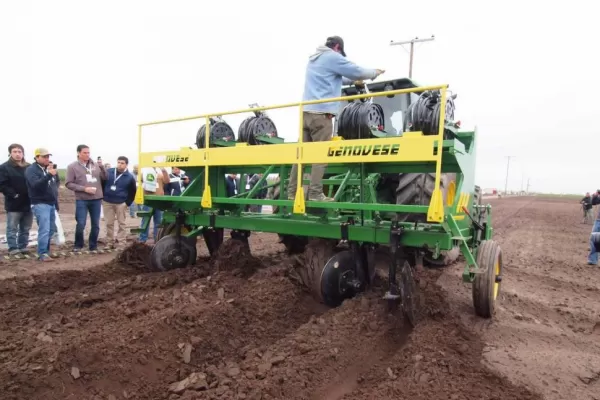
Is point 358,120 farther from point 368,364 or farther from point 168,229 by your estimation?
point 168,229

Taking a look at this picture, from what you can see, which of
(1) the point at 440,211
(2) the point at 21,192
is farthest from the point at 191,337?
(2) the point at 21,192

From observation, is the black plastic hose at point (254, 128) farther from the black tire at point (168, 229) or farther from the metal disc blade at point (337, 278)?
the metal disc blade at point (337, 278)

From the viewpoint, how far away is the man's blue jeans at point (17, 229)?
776 centimetres

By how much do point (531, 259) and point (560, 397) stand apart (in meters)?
6.38

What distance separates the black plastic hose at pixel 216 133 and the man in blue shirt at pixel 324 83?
4.83 feet

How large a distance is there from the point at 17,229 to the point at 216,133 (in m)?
4.52

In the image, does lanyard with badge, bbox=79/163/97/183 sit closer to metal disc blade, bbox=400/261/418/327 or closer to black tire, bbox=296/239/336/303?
black tire, bbox=296/239/336/303

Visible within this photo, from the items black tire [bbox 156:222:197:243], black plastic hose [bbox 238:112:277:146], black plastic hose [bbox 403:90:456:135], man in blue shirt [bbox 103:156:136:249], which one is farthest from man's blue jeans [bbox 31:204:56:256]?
black plastic hose [bbox 403:90:456:135]

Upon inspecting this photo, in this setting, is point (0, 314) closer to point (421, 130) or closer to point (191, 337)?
point (191, 337)

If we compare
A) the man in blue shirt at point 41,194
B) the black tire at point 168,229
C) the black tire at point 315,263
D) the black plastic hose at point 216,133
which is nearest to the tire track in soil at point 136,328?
the black tire at point 315,263

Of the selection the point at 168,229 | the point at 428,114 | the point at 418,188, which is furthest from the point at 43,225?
the point at 428,114

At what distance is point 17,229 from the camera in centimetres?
809

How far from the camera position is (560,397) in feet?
10.7

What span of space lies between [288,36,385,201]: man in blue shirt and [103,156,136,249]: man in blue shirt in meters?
5.09
